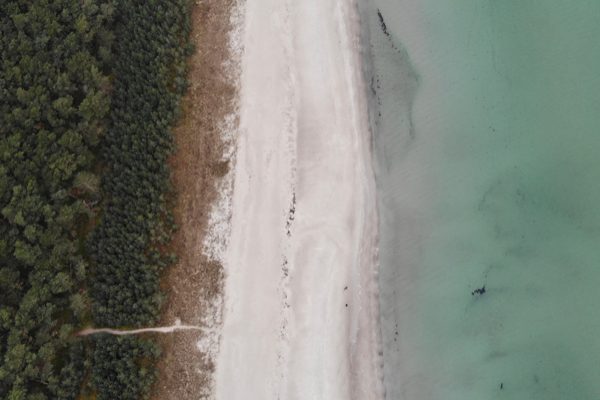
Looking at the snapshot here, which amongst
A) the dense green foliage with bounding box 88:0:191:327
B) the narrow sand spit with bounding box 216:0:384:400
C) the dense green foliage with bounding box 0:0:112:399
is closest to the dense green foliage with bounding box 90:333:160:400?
the dense green foliage with bounding box 88:0:191:327

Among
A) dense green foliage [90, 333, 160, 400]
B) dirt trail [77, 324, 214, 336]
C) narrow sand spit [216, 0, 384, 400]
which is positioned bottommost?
dense green foliage [90, 333, 160, 400]

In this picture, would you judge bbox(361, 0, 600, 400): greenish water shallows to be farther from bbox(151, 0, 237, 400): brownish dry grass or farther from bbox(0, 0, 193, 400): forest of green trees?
bbox(0, 0, 193, 400): forest of green trees

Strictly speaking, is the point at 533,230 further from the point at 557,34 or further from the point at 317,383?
the point at 317,383

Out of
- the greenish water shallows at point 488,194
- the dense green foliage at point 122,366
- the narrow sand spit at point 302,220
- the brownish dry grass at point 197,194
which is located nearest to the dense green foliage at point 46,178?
the dense green foliage at point 122,366

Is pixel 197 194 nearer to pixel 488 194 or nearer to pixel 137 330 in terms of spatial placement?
pixel 137 330

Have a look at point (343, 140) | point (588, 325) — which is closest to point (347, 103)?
point (343, 140)
